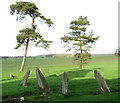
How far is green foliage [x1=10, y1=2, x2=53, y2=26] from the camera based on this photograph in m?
34.7

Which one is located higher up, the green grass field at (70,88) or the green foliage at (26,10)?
the green foliage at (26,10)

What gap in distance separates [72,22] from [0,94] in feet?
102

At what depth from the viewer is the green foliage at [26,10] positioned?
34.7m

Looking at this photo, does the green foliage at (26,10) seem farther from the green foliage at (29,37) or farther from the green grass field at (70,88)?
the green grass field at (70,88)

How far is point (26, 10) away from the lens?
1372 inches

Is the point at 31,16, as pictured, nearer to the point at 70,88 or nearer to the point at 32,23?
the point at 32,23

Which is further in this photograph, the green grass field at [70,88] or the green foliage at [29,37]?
the green foliage at [29,37]

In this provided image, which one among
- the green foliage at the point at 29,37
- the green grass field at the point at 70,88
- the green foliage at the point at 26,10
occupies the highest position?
the green foliage at the point at 26,10

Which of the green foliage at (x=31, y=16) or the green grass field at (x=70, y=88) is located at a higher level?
the green foliage at (x=31, y=16)

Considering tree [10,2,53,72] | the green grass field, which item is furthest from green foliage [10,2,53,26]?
the green grass field

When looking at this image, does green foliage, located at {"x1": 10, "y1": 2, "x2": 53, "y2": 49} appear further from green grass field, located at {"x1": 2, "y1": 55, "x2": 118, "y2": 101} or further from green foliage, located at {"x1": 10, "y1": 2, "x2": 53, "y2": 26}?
green grass field, located at {"x1": 2, "y1": 55, "x2": 118, "y2": 101}

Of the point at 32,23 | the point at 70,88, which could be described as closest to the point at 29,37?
the point at 32,23

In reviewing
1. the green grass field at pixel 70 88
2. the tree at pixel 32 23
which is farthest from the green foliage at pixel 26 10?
the green grass field at pixel 70 88

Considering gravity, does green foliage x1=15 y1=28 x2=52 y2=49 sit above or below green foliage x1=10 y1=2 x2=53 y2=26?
below
